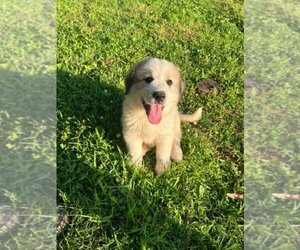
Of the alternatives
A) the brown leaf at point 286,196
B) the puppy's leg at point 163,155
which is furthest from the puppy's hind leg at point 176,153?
the brown leaf at point 286,196

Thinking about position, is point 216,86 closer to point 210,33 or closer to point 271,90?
point 271,90

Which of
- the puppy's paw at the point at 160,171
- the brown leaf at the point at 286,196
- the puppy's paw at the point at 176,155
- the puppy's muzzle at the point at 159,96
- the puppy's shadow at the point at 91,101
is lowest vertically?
the brown leaf at the point at 286,196

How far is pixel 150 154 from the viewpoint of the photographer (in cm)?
372

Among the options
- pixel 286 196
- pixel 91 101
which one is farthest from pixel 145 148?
pixel 286 196

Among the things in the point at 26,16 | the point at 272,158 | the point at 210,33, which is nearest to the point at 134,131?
the point at 272,158

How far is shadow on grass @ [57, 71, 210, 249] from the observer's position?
287 cm

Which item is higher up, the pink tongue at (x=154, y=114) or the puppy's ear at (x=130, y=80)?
the puppy's ear at (x=130, y=80)

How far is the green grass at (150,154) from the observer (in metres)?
2.97

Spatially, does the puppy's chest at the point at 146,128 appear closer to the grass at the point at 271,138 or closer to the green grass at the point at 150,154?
the green grass at the point at 150,154

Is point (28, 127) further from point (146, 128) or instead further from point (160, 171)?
point (160, 171)

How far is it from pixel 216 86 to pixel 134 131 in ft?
5.12

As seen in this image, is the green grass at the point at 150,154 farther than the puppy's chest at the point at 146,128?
No

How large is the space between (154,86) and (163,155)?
0.53m

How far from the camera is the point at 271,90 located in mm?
4039
